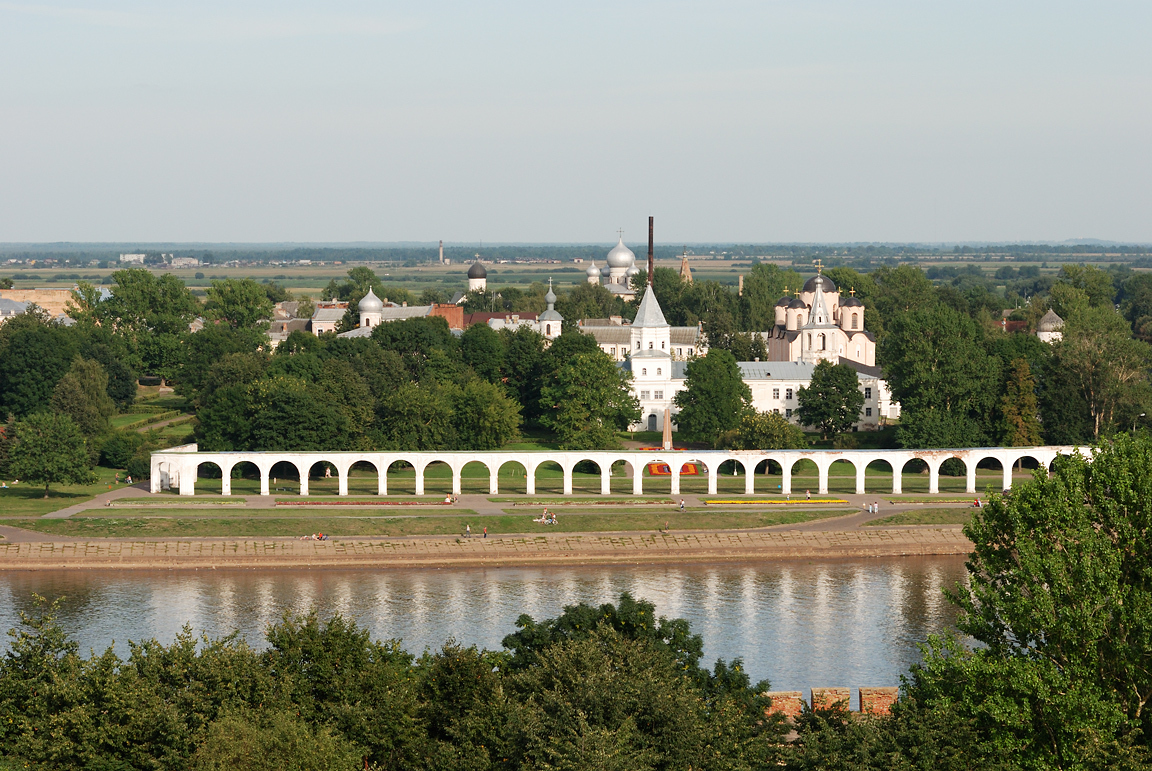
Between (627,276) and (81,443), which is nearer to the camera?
(81,443)

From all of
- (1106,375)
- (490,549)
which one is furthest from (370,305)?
(490,549)

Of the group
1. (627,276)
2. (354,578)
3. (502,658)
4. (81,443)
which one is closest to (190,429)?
(81,443)

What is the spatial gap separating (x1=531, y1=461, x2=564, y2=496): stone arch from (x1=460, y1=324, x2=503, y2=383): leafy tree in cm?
1414

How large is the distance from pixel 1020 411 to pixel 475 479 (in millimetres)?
29814

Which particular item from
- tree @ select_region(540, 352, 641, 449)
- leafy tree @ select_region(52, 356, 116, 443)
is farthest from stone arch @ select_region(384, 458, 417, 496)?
leafy tree @ select_region(52, 356, 116, 443)

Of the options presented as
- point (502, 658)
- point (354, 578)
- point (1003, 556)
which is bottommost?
point (354, 578)

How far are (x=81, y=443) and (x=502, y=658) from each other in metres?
39.7

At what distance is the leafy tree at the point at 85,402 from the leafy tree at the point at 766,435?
3371 centimetres

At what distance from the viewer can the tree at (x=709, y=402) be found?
82.1m

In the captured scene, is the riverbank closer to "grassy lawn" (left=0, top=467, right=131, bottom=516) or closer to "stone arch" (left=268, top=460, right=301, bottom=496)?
"grassy lawn" (left=0, top=467, right=131, bottom=516)

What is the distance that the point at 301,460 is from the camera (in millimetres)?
68188

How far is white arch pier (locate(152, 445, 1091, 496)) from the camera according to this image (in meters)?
68.1

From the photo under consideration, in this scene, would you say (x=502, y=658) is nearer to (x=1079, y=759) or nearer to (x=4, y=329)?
(x=1079, y=759)

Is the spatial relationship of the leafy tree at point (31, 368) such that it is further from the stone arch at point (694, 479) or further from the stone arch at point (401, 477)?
the stone arch at point (694, 479)
